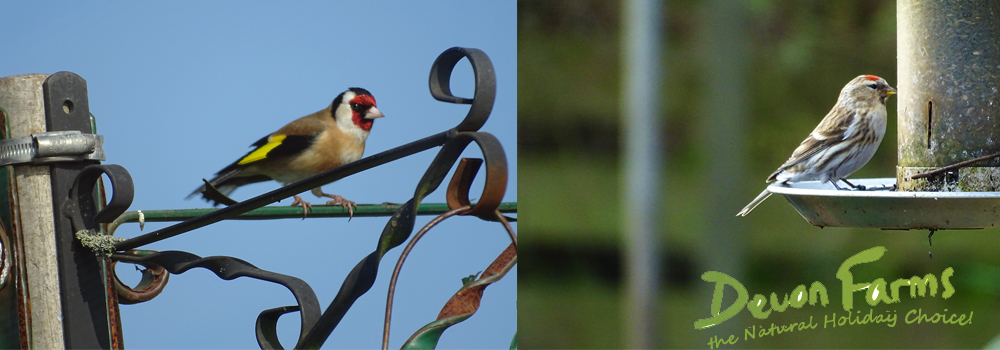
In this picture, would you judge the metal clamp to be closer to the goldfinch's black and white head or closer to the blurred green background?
the blurred green background

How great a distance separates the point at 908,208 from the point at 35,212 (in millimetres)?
783

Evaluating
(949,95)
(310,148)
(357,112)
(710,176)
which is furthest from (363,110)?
(949,95)

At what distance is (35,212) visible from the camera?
2.39 ft

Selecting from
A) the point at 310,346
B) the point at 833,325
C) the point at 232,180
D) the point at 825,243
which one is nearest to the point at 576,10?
the point at 825,243

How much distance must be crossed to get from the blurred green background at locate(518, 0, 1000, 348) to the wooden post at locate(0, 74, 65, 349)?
706mm

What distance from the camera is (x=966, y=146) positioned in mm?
679

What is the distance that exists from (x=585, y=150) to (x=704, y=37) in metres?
0.30

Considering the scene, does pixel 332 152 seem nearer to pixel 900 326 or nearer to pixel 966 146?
pixel 900 326

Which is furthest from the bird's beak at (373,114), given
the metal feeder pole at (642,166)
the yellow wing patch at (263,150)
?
the metal feeder pole at (642,166)

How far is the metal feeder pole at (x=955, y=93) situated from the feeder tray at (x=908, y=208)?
0.15 m

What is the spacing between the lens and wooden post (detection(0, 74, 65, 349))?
729mm

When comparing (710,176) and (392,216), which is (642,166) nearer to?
(710,176)

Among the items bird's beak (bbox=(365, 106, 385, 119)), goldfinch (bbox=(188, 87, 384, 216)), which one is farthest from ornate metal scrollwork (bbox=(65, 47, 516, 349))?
bird's beak (bbox=(365, 106, 385, 119))

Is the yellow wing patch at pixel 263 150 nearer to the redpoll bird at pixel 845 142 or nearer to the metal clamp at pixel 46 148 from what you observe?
the metal clamp at pixel 46 148
